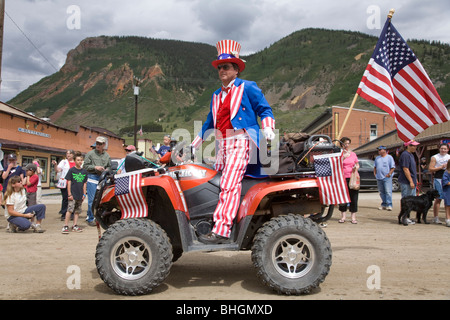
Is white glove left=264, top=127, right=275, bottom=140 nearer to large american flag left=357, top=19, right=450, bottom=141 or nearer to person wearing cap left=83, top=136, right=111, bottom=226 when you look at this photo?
large american flag left=357, top=19, right=450, bottom=141

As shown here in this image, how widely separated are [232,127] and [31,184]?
7.06m

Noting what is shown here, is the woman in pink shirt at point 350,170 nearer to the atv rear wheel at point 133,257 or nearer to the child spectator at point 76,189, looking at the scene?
the child spectator at point 76,189

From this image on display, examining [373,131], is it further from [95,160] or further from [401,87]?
[95,160]

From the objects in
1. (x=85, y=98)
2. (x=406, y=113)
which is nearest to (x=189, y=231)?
(x=406, y=113)

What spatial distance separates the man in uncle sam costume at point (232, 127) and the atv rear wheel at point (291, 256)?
0.41 metres

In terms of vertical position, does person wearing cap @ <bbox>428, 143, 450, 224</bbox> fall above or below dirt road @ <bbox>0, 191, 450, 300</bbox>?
above

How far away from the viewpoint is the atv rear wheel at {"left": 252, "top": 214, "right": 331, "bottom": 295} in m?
3.93

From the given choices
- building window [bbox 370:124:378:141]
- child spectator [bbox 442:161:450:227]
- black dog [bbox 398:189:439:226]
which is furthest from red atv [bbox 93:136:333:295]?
building window [bbox 370:124:378:141]

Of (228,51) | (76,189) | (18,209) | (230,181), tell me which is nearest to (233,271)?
(230,181)

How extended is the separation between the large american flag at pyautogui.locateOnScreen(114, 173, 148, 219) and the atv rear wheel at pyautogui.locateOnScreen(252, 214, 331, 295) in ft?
4.18

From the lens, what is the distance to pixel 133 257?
13.2 ft

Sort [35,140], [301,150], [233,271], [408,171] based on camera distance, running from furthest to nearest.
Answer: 1. [35,140]
2. [408,171]
3. [233,271]
4. [301,150]

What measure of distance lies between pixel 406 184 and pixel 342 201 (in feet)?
22.8

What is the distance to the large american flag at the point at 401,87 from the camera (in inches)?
254
